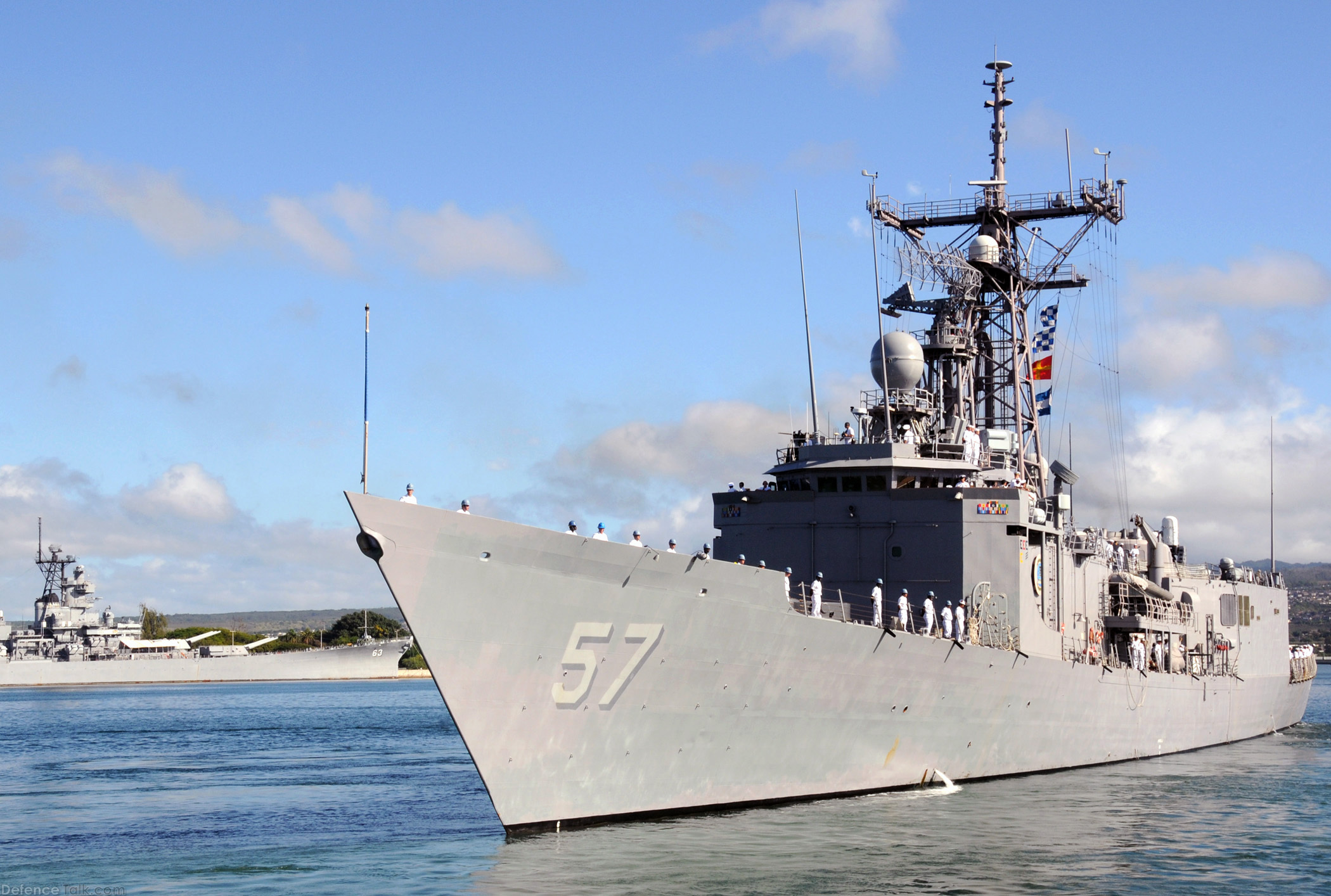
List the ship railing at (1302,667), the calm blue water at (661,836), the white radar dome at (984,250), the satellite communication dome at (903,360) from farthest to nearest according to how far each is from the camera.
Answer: the ship railing at (1302,667), the white radar dome at (984,250), the satellite communication dome at (903,360), the calm blue water at (661,836)

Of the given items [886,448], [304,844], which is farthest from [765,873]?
[886,448]

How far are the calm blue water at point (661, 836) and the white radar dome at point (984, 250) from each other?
35.9 ft

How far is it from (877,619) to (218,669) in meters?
77.3

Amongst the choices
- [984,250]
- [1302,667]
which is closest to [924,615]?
[984,250]

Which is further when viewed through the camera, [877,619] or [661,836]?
[877,619]

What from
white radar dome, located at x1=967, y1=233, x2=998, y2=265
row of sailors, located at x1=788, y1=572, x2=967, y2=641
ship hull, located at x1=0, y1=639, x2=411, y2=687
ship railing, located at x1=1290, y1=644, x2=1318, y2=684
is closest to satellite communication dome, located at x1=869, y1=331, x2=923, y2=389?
row of sailors, located at x1=788, y1=572, x2=967, y2=641

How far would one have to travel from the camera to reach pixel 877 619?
17375mm

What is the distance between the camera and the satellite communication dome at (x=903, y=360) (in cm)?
2256

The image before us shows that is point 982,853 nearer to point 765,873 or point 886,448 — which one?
point 765,873

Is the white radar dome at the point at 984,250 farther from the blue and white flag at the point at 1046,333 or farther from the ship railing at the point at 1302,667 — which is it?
the ship railing at the point at 1302,667

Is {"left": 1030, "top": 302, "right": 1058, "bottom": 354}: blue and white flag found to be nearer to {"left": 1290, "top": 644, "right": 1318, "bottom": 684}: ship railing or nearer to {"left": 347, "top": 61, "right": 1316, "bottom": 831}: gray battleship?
{"left": 347, "top": 61, "right": 1316, "bottom": 831}: gray battleship

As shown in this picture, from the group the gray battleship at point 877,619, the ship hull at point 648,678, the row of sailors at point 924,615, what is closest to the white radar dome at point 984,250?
the gray battleship at point 877,619

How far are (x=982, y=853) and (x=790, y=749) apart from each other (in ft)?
9.85

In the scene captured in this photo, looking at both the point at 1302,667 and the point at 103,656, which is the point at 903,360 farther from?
the point at 103,656
